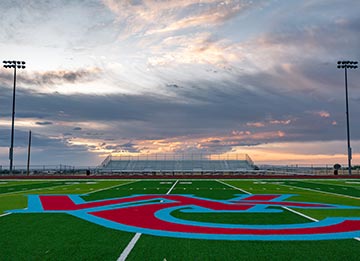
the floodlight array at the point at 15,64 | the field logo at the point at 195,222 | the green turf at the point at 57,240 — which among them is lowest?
the green turf at the point at 57,240

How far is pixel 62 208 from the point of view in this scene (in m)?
12.9

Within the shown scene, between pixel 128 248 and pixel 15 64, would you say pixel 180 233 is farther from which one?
pixel 15 64

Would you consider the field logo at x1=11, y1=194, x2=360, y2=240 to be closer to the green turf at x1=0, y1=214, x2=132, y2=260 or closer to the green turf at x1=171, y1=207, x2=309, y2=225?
the green turf at x1=171, y1=207, x2=309, y2=225

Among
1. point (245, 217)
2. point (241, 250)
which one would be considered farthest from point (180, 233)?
point (245, 217)

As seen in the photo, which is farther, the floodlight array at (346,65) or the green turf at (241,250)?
the floodlight array at (346,65)

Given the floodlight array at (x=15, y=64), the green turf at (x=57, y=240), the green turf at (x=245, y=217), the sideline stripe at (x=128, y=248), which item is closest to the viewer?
the sideline stripe at (x=128, y=248)

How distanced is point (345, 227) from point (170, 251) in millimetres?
4704

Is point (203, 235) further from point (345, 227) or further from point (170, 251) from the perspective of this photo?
point (345, 227)

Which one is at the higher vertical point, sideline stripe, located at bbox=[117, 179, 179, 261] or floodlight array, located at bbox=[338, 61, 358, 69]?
floodlight array, located at bbox=[338, 61, 358, 69]

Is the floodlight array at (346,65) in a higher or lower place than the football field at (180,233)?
higher

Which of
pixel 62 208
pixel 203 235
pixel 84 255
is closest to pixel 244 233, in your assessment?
pixel 203 235

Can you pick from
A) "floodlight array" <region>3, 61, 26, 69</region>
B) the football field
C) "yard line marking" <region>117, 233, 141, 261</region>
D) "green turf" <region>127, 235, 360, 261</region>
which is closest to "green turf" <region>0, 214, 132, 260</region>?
the football field

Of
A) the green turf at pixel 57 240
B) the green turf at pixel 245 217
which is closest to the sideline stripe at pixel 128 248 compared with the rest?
the green turf at pixel 57 240

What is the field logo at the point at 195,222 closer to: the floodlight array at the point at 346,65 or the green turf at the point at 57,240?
the green turf at the point at 57,240
